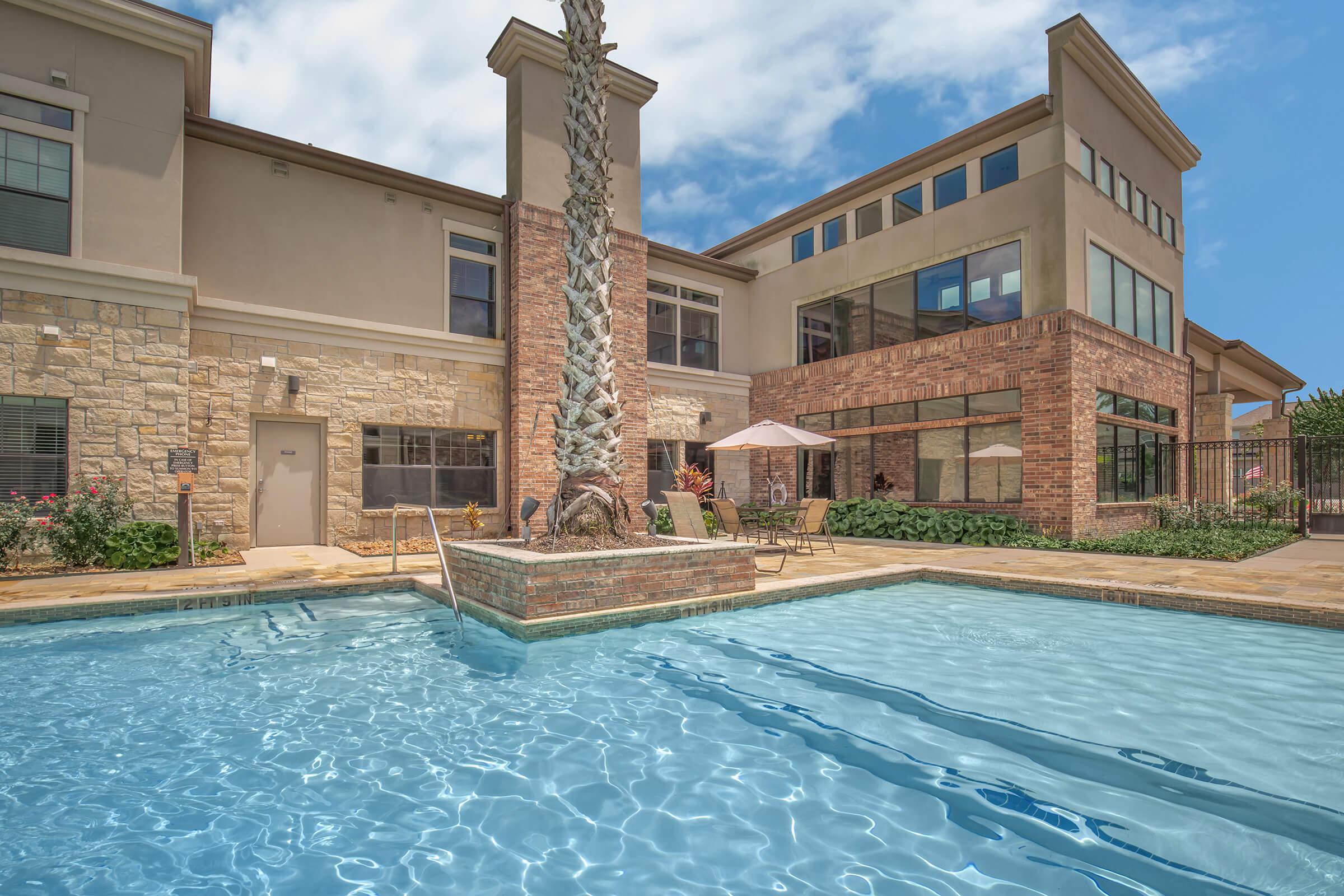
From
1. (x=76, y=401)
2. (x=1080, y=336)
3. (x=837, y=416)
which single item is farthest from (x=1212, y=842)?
(x=837, y=416)

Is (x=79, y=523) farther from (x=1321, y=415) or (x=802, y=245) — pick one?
(x=1321, y=415)

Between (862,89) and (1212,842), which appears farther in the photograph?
(862,89)

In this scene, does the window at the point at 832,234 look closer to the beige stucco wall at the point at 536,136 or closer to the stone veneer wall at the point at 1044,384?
the stone veneer wall at the point at 1044,384

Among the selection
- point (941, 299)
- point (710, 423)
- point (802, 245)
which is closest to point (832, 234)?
point (802, 245)

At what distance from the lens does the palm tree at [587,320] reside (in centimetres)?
693

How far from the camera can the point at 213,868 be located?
8.29ft

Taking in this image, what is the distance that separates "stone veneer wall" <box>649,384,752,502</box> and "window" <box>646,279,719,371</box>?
0.84 meters

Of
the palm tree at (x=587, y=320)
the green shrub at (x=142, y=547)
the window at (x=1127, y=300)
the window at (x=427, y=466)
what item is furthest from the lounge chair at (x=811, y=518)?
the green shrub at (x=142, y=547)

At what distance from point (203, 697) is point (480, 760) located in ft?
7.29

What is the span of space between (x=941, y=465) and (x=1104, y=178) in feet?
21.2

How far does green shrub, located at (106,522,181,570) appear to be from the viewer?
8.26 meters

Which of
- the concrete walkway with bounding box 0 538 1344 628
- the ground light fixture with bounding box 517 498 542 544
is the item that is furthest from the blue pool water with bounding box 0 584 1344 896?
the ground light fixture with bounding box 517 498 542 544

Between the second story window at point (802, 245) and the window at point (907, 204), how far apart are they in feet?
7.63

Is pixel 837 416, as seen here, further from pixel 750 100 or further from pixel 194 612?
pixel 194 612
